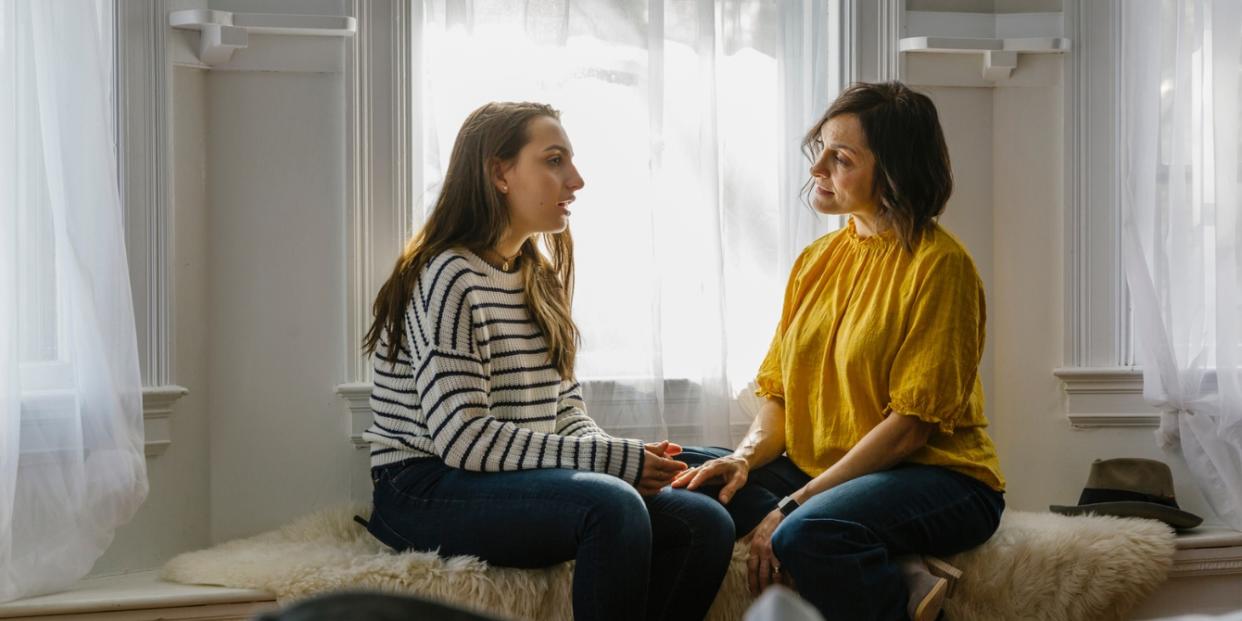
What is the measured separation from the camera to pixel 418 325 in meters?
2.15

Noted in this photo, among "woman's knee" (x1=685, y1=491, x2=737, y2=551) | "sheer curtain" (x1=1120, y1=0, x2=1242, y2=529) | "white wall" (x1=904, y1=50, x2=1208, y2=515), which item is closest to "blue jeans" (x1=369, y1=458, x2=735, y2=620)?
"woman's knee" (x1=685, y1=491, x2=737, y2=551)

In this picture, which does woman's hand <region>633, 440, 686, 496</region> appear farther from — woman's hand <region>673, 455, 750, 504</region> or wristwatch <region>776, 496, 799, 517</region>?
wristwatch <region>776, 496, 799, 517</region>

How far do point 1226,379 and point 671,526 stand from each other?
132 cm

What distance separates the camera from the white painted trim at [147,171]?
2.41 m

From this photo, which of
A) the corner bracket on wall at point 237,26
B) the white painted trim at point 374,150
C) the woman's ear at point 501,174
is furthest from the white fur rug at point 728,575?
the corner bracket on wall at point 237,26

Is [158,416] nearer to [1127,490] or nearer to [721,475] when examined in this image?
[721,475]

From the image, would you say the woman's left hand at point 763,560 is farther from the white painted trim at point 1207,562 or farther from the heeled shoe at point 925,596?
the white painted trim at point 1207,562

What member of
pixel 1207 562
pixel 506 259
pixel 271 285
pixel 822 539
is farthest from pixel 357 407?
pixel 1207 562

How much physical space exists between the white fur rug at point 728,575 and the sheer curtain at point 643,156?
591 mm

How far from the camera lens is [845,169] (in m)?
2.31

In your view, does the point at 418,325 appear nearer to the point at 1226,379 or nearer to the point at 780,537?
the point at 780,537

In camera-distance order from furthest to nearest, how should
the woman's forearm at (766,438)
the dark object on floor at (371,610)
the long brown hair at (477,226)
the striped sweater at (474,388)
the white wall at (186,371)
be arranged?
the white wall at (186,371) → the woman's forearm at (766,438) → the long brown hair at (477,226) → the striped sweater at (474,388) → the dark object on floor at (371,610)

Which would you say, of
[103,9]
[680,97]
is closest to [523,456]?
[680,97]

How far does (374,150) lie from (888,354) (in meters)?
1.15
